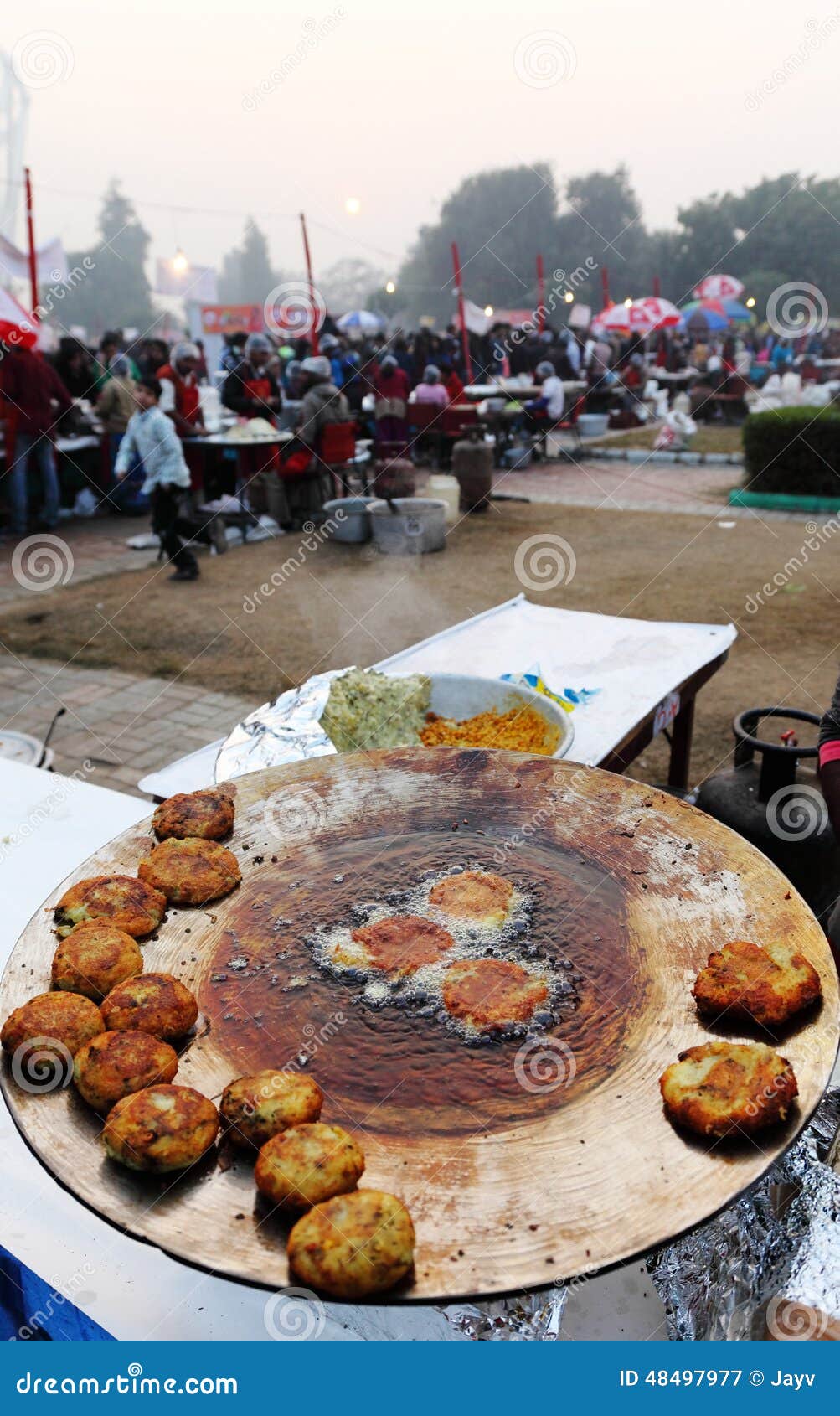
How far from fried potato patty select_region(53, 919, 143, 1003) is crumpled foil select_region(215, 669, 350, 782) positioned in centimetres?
126

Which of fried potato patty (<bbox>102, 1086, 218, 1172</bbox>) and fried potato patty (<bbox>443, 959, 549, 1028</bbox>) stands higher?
fried potato patty (<bbox>102, 1086, 218, 1172</bbox>)

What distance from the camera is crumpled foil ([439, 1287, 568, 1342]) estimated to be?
2018 mm

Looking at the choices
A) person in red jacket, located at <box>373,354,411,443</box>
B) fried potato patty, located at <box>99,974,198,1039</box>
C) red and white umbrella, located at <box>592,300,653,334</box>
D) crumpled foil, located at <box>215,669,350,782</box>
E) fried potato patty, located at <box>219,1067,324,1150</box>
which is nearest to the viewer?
fried potato patty, located at <box>219,1067,324,1150</box>

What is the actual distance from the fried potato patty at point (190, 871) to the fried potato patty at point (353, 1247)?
0.97 m

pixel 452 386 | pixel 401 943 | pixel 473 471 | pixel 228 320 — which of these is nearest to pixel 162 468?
pixel 473 471

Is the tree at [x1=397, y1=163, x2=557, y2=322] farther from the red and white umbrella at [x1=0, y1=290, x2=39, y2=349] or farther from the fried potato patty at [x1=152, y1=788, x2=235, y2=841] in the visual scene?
the fried potato patty at [x1=152, y1=788, x2=235, y2=841]

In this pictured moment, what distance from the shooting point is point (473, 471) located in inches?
501

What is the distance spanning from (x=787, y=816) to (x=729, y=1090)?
7.59 ft

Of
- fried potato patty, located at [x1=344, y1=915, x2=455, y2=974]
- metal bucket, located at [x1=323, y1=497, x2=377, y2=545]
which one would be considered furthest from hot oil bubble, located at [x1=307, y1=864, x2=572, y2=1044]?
metal bucket, located at [x1=323, y1=497, x2=377, y2=545]

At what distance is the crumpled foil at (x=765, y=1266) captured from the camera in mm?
1946

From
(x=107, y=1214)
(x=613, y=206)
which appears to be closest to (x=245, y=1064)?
(x=107, y=1214)

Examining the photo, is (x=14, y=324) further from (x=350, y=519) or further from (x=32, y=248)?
(x=350, y=519)

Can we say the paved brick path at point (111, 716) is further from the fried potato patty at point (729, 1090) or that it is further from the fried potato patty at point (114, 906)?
the fried potato patty at point (729, 1090)

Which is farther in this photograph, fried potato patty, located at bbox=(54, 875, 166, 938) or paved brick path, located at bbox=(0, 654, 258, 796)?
paved brick path, located at bbox=(0, 654, 258, 796)
